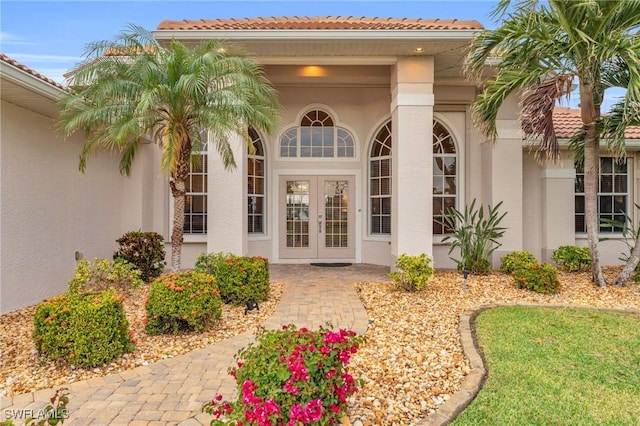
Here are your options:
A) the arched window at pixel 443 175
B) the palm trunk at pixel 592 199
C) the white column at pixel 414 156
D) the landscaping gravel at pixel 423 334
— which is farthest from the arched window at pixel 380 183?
the palm trunk at pixel 592 199

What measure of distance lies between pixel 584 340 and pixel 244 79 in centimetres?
660

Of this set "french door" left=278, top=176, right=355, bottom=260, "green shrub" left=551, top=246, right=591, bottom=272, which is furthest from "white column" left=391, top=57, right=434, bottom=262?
"green shrub" left=551, top=246, right=591, bottom=272

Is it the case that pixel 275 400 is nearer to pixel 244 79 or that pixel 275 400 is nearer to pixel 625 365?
pixel 625 365

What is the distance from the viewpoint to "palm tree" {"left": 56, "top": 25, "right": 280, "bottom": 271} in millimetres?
6168

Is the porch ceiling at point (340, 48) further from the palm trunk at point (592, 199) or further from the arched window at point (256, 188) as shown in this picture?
the palm trunk at point (592, 199)

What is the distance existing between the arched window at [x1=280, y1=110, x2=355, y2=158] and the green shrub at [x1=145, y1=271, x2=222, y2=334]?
661 centimetres

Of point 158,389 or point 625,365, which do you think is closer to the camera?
point 158,389

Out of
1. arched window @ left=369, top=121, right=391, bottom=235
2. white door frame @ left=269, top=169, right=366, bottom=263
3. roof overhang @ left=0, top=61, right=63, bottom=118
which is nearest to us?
roof overhang @ left=0, top=61, right=63, bottom=118

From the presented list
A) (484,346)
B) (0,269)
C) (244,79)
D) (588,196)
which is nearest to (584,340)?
(484,346)

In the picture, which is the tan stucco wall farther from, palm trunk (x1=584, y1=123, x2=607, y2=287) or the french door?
palm trunk (x1=584, y1=123, x2=607, y2=287)

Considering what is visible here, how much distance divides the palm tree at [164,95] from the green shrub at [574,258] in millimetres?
8307

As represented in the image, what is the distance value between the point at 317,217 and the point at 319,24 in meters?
5.26

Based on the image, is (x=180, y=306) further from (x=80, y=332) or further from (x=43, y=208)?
(x=43, y=208)

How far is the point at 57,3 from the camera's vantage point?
771 cm
